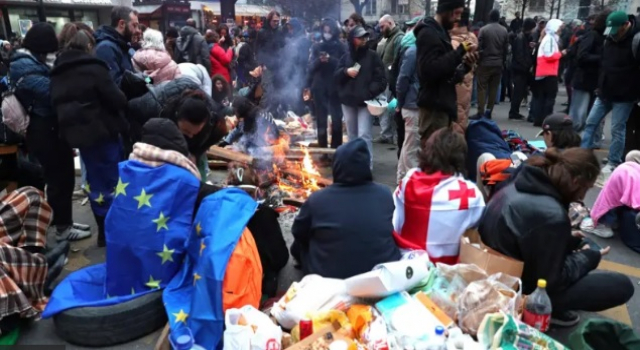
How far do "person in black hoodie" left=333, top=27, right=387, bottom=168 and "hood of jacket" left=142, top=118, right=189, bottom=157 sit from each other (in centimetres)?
367

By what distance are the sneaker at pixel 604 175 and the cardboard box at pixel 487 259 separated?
3.82 meters

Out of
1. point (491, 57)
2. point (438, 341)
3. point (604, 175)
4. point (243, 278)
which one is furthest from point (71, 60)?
point (491, 57)

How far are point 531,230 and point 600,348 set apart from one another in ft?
2.55

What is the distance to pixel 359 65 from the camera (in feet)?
22.7

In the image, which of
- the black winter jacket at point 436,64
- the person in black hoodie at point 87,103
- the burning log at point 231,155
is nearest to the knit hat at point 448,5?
the black winter jacket at point 436,64

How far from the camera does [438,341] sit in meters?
2.79

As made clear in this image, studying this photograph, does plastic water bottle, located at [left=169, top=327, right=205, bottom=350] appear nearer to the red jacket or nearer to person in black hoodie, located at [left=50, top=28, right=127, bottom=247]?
person in black hoodie, located at [left=50, top=28, right=127, bottom=247]

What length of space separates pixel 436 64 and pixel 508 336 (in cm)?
300

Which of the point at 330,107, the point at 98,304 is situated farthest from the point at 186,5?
the point at 98,304

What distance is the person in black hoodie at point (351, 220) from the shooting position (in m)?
3.32

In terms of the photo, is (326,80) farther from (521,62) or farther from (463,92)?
(521,62)

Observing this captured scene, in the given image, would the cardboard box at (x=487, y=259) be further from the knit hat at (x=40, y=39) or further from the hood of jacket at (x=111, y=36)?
the hood of jacket at (x=111, y=36)

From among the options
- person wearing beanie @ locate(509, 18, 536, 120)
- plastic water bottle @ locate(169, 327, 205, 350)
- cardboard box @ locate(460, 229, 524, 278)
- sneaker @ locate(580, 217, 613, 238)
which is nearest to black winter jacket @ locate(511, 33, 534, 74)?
person wearing beanie @ locate(509, 18, 536, 120)

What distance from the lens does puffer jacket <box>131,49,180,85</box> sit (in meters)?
5.63
